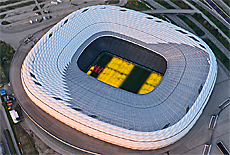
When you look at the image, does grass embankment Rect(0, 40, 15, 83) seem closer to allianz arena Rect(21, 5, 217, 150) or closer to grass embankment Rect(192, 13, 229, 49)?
allianz arena Rect(21, 5, 217, 150)

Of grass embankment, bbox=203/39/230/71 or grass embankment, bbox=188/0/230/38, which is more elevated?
grass embankment, bbox=188/0/230/38

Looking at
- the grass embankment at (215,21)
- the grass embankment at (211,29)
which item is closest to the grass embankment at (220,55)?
the grass embankment at (211,29)

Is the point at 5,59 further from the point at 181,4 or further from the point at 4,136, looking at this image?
the point at 181,4

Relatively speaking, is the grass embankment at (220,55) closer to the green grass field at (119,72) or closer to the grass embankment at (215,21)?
the grass embankment at (215,21)

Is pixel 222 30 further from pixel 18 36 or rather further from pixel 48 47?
pixel 18 36

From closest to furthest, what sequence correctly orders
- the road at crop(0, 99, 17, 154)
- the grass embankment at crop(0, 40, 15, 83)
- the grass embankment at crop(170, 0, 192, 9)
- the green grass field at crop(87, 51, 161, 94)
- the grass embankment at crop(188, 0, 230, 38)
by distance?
the road at crop(0, 99, 17, 154), the green grass field at crop(87, 51, 161, 94), the grass embankment at crop(0, 40, 15, 83), the grass embankment at crop(188, 0, 230, 38), the grass embankment at crop(170, 0, 192, 9)

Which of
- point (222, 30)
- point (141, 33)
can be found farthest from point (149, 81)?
point (222, 30)

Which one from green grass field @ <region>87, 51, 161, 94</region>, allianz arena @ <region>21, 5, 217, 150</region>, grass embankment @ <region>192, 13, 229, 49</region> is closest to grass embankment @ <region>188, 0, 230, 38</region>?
grass embankment @ <region>192, 13, 229, 49</region>

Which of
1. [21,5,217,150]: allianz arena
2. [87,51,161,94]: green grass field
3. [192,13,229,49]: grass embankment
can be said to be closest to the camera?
[21,5,217,150]: allianz arena

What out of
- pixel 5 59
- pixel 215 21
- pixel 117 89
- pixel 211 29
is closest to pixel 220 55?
pixel 211 29
